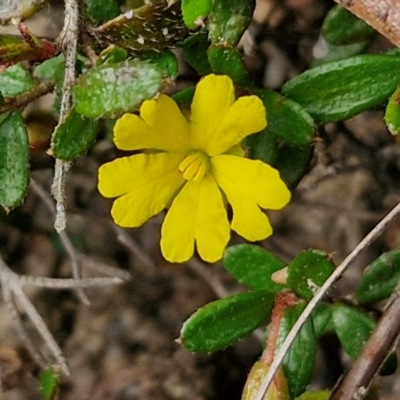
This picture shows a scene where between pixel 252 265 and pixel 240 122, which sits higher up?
pixel 240 122

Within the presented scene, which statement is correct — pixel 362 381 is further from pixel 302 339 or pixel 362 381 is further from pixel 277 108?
pixel 277 108

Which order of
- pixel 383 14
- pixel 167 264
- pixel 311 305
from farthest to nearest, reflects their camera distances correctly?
1. pixel 167 264
2. pixel 311 305
3. pixel 383 14

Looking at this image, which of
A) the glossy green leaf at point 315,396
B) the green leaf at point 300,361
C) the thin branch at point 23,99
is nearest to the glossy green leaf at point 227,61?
the thin branch at point 23,99

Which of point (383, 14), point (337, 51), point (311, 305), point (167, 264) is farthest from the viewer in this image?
point (167, 264)

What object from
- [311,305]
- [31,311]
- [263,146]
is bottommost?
[31,311]

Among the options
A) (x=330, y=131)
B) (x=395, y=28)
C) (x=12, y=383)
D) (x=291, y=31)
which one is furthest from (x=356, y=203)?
(x=395, y=28)

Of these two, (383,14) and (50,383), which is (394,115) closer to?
(383,14)

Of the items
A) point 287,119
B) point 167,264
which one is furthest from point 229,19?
point 167,264
